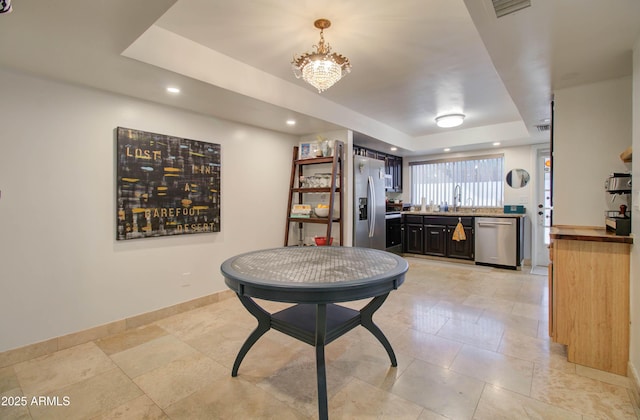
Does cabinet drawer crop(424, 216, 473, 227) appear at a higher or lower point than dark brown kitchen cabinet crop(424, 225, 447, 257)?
higher

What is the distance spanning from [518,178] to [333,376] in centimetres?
506

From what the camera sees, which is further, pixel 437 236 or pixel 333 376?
pixel 437 236

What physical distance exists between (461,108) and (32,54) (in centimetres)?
423

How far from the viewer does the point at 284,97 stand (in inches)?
119

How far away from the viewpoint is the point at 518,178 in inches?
208

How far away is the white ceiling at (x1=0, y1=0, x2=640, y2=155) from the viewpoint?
164cm

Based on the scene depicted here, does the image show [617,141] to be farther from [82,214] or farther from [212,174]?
[82,214]

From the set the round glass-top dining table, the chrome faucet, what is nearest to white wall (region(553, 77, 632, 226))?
the round glass-top dining table

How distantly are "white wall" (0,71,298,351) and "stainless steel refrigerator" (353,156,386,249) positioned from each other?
6.87 ft

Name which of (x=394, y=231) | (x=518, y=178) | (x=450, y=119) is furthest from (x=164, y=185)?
(x=518, y=178)

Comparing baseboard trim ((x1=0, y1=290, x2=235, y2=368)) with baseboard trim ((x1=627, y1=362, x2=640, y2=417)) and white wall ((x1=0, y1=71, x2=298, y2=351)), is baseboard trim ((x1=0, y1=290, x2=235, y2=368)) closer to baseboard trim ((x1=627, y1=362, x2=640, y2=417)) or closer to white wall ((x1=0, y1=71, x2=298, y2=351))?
white wall ((x1=0, y1=71, x2=298, y2=351))

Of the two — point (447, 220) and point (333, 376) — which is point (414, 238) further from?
point (333, 376)

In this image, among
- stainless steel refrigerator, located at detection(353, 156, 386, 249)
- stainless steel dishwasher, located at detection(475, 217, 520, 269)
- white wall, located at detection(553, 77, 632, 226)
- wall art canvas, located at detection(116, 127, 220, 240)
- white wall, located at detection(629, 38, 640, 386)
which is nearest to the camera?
white wall, located at detection(629, 38, 640, 386)

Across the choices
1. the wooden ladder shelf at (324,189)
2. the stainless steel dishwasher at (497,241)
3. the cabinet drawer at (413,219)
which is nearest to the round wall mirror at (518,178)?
the stainless steel dishwasher at (497,241)
